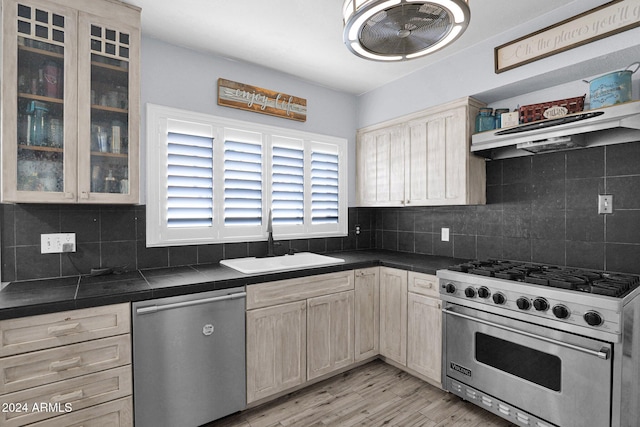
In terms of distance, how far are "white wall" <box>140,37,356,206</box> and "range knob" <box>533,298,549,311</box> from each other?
2357 millimetres

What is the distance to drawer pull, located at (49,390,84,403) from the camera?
1.51 metres

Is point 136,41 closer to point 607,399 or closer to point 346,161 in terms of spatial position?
point 346,161

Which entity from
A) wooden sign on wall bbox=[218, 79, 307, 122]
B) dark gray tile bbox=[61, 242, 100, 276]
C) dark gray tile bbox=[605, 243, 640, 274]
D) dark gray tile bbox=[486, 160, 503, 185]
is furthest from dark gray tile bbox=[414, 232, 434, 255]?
dark gray tile bbox=[61, 242, 100, 276]

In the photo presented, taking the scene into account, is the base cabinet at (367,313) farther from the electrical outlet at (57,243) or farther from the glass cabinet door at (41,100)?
the glass cabinet door at (41,100)

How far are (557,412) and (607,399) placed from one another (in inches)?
10.5

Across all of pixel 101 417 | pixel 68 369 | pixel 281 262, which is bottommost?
pixel 101 417

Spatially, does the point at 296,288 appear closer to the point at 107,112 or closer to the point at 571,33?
the point at 107,112

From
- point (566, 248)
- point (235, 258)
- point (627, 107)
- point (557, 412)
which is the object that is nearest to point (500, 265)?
Result: point (566, 248)

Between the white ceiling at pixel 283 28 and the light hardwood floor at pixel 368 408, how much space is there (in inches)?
106

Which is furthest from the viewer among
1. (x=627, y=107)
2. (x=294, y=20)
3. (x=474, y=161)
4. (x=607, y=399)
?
(x=474, y=161)

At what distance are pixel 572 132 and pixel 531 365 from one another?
1450 mm

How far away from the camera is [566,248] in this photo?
229 cm

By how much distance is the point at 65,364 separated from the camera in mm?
1530

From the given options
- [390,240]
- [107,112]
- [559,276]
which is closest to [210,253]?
[107,112]
